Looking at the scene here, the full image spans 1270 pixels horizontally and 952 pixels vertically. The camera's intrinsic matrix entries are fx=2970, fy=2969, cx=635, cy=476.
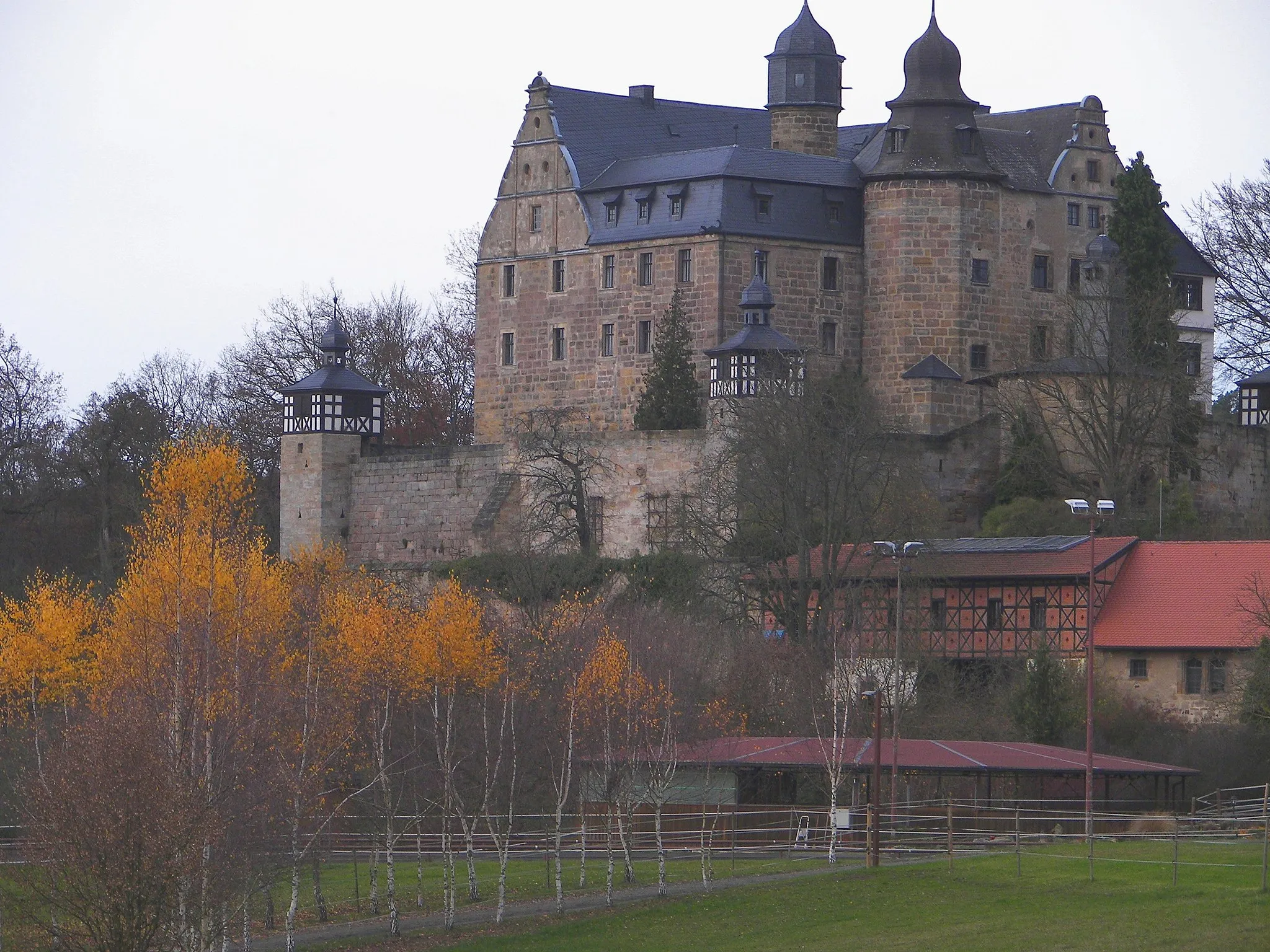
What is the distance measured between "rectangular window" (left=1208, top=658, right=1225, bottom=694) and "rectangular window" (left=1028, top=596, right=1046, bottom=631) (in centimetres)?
395

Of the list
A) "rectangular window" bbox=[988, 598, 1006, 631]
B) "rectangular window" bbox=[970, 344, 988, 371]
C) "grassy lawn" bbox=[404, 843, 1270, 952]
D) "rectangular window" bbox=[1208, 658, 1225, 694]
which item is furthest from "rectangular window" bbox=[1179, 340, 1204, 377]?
"grassy lawn" bbox=[404, 843, 1270, 952]

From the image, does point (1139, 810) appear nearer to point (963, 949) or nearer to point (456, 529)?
point (963, 949)

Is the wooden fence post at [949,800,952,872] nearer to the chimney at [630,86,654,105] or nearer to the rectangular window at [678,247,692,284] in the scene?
the rectangular window at [678,247,692,284]

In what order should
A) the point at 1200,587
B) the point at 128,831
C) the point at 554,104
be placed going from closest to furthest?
the point at 128,831, the point at 1200,587, the point at 554,104

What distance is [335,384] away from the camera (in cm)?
7706

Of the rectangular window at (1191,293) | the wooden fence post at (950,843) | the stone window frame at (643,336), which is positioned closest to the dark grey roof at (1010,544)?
the stone window frame at (643,336)

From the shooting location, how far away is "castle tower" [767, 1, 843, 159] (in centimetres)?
8012

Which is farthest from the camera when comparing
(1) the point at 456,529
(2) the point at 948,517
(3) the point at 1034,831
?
(1) the point at 456,529

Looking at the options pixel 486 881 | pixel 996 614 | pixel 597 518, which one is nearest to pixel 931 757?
pixel 486 881

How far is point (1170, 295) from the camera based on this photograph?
228ft

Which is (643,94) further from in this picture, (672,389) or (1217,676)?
(1217,676)

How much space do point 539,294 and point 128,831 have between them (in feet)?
141

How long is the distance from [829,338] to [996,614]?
14.4m

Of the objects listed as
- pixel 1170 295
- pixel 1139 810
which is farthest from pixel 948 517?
pixel 1139 810
